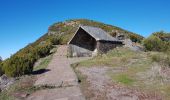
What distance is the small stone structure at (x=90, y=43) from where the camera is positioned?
108 ft

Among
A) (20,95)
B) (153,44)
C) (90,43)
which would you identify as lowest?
(20,95)

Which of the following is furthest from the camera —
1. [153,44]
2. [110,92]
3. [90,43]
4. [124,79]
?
[153,44]

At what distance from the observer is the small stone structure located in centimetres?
3297

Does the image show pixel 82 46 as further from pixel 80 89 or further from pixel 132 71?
pixel 80 89

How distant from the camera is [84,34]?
1427 inches

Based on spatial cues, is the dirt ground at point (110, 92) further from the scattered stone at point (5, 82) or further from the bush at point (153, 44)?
the bush at point (153, 44)

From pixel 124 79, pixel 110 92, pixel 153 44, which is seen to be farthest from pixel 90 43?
pixel 110 92

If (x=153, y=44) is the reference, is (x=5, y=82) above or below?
below

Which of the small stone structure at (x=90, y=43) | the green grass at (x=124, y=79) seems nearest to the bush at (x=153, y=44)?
the small stone structure at (x=90, y=43)

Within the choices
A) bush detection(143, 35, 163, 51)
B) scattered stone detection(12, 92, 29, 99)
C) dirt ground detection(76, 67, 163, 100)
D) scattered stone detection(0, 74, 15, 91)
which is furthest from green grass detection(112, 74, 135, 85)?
bush detection(143, 35, 163, 51)

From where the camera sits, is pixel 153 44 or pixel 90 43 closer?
pixel 90 43

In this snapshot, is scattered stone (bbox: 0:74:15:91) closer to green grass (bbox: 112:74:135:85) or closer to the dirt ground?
the dirt ground

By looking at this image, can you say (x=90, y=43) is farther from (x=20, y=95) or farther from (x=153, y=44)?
(x=20, y=95)

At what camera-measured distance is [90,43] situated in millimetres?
35844
